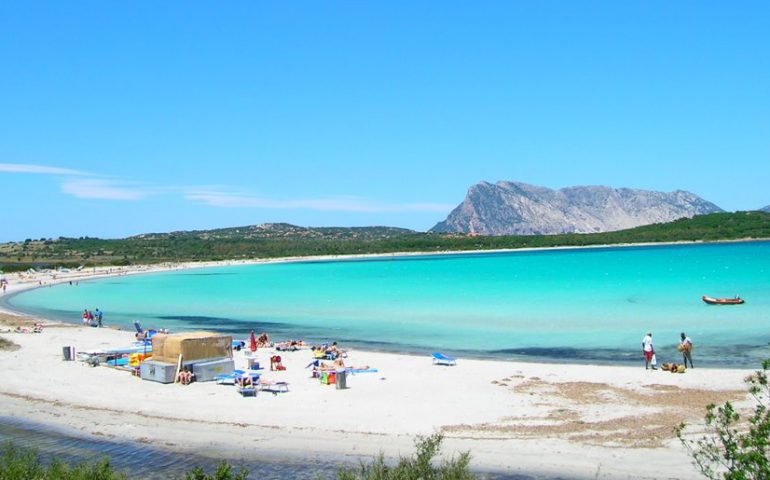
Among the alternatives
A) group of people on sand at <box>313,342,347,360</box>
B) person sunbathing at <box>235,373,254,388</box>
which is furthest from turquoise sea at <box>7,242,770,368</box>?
person sunbathing at <box>235,373,254,388</box>

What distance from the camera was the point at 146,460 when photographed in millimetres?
12875

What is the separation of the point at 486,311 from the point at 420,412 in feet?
86.8

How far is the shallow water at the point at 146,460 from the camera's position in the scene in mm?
11961

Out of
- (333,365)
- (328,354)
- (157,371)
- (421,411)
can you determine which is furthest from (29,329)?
(421,411)

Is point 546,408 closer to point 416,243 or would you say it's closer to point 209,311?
point 209,311

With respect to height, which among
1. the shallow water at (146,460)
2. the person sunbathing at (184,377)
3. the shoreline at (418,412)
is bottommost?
the shallow water at (146,460)

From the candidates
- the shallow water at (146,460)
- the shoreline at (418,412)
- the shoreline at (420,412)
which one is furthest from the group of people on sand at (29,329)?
the shallow water at (146,460)

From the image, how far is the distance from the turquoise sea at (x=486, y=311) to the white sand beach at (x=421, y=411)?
514 centimetres

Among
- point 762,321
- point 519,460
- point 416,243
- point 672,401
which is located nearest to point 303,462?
point 519,460

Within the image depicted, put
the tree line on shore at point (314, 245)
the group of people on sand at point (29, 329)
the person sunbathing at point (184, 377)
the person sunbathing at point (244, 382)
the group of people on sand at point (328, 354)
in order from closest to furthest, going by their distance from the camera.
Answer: the person sunbathing at point (244, 382) < the person sunbathing at point (184, 377) < the group of people on sand at point (328, 354) < the group of people on sand at point (29, 329) < the tree line on shore at point (314, 245)

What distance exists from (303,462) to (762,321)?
27609mm

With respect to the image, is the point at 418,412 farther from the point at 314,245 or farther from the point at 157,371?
the point at 314,245

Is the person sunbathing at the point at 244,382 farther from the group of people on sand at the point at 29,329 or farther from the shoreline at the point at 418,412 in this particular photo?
the group of people on sand at the point at 29,329

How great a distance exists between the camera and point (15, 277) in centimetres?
9200
